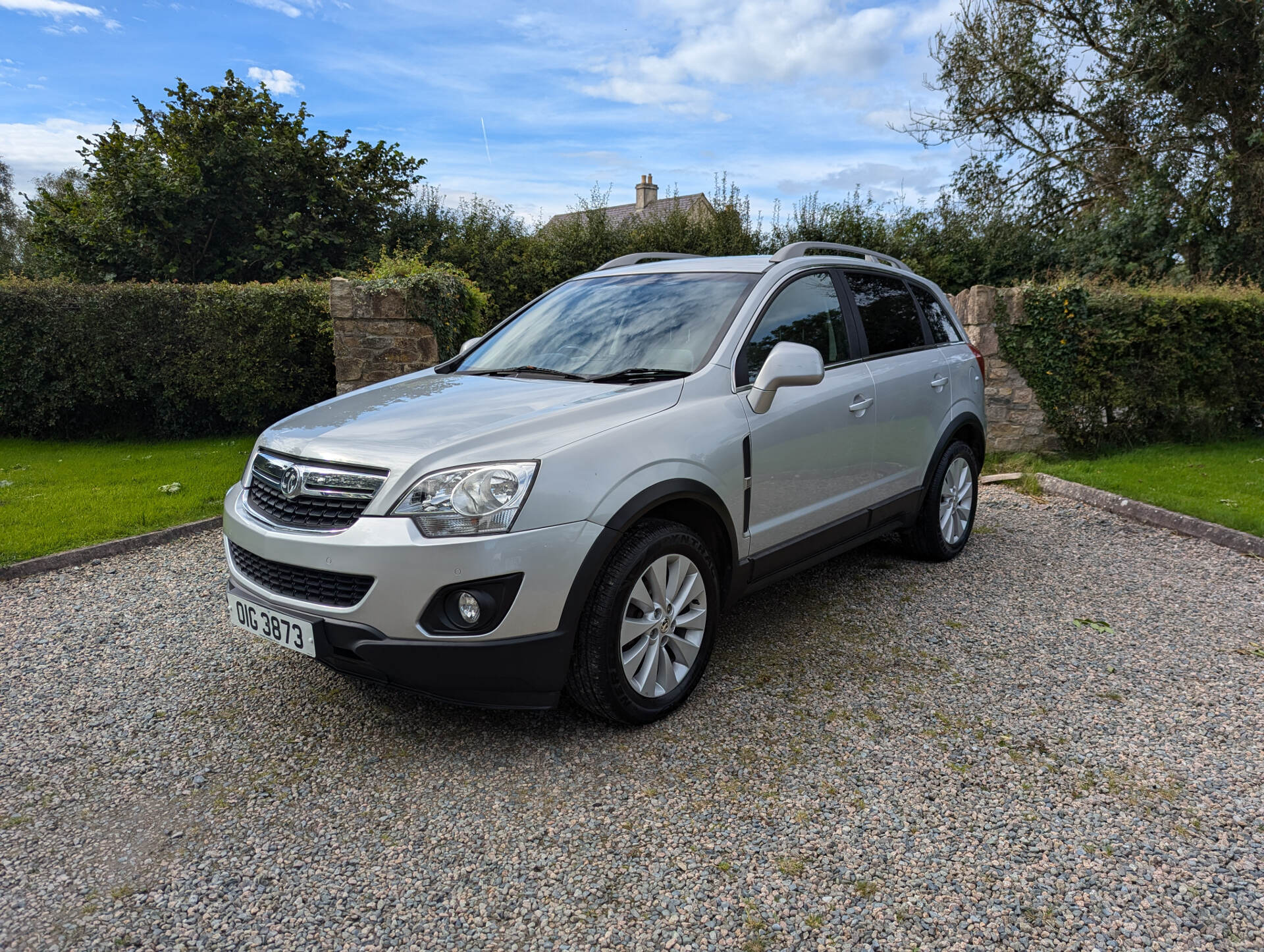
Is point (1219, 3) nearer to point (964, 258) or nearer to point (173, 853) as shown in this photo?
point (964, 258)

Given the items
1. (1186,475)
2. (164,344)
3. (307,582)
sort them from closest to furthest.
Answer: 1. (307,582)
2. (1186,475)
3. (164,344)

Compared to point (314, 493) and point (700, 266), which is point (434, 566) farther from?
point (700, 266)

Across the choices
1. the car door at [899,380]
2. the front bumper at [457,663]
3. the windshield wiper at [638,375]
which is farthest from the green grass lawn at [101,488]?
the car door at [899,380]

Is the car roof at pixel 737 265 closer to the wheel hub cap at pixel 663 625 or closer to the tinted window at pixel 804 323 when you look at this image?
the tinted window at pixel 804 323

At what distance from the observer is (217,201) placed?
16766mm

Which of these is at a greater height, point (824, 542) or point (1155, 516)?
point (824, 542)

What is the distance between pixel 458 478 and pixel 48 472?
7396mm

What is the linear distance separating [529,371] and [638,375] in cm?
62

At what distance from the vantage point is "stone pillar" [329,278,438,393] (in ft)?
26.7

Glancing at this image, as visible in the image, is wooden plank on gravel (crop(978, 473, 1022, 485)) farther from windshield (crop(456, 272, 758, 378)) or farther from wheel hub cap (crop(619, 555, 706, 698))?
wheel hub cap (crop(619, 555, 706, 698))

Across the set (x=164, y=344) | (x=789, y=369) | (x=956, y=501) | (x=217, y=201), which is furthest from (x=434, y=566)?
(x=217, y=201)

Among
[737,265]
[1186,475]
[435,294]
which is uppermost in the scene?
[435,294]

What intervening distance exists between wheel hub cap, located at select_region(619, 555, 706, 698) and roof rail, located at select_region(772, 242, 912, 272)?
174 centimetres

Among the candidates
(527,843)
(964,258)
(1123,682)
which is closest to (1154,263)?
(964,258)
